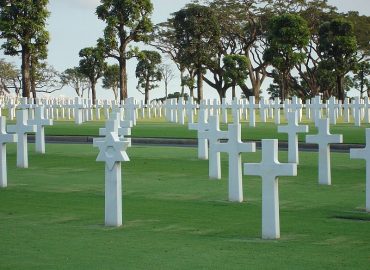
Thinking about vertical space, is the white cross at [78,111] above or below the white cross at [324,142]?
above

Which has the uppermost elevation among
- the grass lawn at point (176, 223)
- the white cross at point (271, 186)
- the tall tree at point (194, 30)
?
the tall tree at point (194, 30)

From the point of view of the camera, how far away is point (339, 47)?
50.7 meters

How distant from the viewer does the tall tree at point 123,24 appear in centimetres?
4819

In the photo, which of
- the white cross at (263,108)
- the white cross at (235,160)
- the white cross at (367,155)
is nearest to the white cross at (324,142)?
the white cross at (235,160)

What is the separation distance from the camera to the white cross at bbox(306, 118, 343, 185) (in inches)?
498

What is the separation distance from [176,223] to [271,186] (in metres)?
1.48

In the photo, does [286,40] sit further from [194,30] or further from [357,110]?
[357,110]

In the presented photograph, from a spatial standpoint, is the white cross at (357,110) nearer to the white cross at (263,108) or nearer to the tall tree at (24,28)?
the white cross at (263,108)

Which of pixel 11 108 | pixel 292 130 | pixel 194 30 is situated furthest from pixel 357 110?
pixel 194 30

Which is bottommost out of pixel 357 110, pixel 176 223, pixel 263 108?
pixel 176 223

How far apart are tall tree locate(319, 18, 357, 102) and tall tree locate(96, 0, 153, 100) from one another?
434 inches

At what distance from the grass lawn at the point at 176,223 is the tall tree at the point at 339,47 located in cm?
3578

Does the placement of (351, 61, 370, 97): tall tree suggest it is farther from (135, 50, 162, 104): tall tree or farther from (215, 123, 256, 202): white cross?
(215, 123, 256, 202): white cross

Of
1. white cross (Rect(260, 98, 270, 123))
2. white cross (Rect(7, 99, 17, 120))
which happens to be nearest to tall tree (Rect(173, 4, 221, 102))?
white cross (Rect(7, 99, 17, 120))
